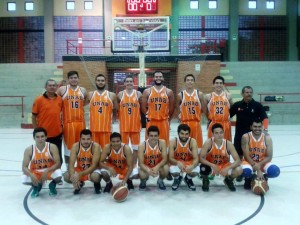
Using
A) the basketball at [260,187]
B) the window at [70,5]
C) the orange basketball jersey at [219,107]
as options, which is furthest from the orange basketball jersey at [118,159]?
the window at [70,5]

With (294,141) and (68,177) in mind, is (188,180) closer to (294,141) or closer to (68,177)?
(68,177)

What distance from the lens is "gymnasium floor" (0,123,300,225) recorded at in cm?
369

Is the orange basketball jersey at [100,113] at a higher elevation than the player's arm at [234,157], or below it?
higher

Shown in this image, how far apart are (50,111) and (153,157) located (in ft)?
5.19

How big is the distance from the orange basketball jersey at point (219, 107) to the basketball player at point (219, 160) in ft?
1.71

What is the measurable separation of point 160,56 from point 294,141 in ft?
21.3

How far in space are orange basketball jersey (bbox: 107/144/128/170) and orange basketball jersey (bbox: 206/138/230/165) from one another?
116cm

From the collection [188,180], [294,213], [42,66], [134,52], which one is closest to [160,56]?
[134,52]

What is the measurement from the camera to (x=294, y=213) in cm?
385

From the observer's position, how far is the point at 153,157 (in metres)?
4.85

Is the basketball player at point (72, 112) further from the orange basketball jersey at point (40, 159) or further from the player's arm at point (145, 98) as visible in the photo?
the player's arm at point (145, 98)

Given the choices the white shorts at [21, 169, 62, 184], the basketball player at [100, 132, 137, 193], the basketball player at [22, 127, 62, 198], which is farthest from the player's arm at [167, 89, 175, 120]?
the white shorts at [21, 169, 62, 184]

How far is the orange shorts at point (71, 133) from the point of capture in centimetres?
516

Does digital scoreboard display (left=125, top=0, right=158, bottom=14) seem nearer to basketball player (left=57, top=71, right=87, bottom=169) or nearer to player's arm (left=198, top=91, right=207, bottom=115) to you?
player's arm (left=198, top=91, right=207, bottom=115)
